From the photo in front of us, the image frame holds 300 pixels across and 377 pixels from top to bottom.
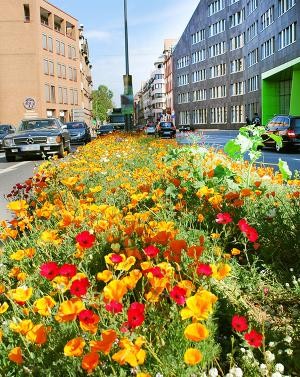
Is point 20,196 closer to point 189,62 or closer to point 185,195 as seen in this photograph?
point 185,195

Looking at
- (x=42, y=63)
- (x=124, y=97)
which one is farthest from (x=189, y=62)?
(x=124, y=97)

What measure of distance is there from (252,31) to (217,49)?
18.0 meters

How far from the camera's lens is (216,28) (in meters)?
82.8

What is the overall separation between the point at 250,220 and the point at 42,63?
66.2 meters

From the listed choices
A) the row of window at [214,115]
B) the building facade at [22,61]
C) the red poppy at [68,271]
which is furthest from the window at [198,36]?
the red poppy at [68,271]

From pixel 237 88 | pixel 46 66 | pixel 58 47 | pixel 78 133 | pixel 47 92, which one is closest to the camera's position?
pixel 78 133

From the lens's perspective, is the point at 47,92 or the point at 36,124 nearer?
the point at 36,124

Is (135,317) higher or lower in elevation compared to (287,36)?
lower

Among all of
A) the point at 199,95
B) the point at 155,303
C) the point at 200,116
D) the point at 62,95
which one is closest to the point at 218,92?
the point at 199,95

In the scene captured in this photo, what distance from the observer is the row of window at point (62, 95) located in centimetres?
6819

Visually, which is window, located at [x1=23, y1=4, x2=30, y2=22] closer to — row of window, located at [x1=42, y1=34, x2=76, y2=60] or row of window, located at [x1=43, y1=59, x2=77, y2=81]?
row of window, located at [x1=42, y1=34, x2=76, y2=60]

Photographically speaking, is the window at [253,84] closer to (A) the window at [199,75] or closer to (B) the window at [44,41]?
(A) the window at [199,75]

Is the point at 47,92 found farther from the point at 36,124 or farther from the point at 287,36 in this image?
the point at 36,124

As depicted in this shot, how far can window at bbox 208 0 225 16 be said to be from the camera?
80188mm
